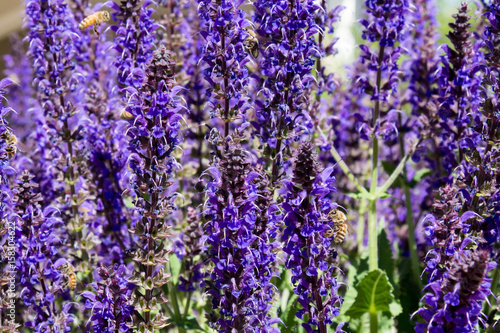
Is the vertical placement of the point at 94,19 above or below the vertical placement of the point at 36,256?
above

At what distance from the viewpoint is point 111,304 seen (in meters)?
4.21

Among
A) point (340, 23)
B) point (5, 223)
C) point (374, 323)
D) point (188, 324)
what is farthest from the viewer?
point (340, 23)

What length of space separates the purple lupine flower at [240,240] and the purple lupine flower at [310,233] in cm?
23

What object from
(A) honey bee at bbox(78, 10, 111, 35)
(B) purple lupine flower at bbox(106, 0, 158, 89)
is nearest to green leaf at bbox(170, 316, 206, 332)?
(B) purple lupine flower at bbox(106, 0, 158, 89)

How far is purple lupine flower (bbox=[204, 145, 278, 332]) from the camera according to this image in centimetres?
388

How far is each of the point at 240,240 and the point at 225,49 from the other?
154cm

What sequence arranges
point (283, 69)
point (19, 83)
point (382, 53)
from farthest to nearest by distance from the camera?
point (19, 83) < point (382, 53) < point (283, 69)

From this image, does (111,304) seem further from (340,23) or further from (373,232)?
(340,23)

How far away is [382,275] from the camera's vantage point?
4910 mm

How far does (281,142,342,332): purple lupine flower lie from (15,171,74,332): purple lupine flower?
1.87 m

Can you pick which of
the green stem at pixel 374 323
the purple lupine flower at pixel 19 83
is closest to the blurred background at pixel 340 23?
the purple lupine flower at pixel 19 83

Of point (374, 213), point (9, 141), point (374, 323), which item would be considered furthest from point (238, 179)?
point (374, 323)

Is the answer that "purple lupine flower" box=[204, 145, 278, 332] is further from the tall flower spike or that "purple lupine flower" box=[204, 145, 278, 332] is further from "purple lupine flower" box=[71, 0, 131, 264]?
"purple lupine flower" box=[71, 0, 131, 264]

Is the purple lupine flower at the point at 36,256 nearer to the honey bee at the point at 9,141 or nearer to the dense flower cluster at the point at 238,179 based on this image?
the dense flower cluster at the point at 238,179
